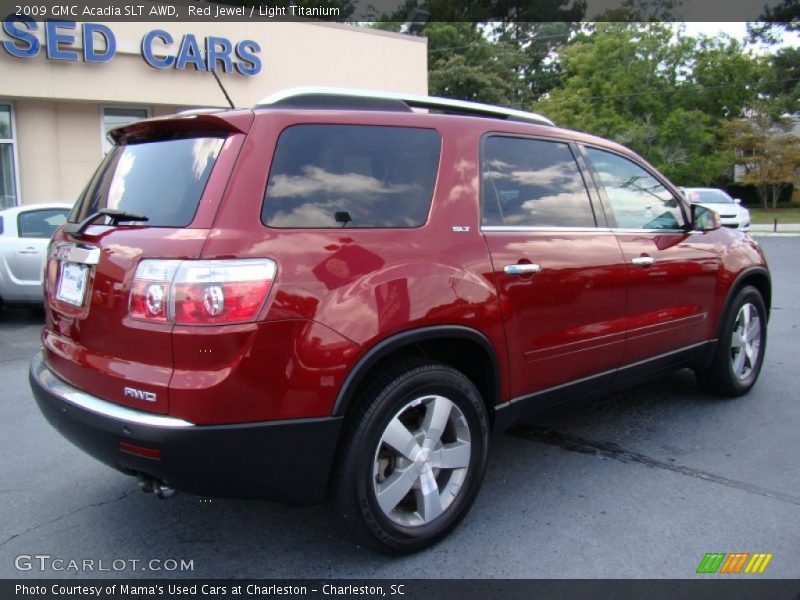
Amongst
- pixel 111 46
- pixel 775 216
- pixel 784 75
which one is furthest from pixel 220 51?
pixel 784 75

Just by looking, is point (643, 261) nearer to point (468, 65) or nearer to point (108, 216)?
point (108, 216)

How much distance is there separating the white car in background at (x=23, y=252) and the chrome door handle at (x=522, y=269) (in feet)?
22.3

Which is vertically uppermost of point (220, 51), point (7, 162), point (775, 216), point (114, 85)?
point (220, 51)

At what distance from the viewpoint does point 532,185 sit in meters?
3.55

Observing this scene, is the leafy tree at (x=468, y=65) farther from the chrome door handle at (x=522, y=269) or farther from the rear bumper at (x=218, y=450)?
the rear bumper at (x=218, y=450)

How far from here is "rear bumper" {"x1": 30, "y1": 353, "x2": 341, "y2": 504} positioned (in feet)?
8.04

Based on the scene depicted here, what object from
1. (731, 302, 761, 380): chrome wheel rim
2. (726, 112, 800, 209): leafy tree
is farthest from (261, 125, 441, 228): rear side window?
(726, 112, 800, 209): leafy tree

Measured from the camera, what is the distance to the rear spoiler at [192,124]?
2686mm

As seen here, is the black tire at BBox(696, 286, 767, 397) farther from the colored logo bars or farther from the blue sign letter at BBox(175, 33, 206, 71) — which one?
the blue sign letter at BBox(175, 33, 206, 71)

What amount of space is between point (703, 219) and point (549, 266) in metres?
1.81

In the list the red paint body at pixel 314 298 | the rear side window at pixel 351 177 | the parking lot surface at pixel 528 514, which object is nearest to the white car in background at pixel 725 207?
the parking lot surface at pixel 528 514

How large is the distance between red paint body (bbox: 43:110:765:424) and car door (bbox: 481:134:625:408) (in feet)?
0.03

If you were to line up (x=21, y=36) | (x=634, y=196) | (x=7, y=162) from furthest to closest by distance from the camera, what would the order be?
(x=7, y=162) → (x=21, y=36) → (x=634, y=196)

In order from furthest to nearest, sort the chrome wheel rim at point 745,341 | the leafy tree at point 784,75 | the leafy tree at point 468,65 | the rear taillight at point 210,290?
the leafy tree at point 468,65 → the leafy tree at point 784,75 → the chrome wheel rim at point 745,341 → the rear taillight at point 210,290
